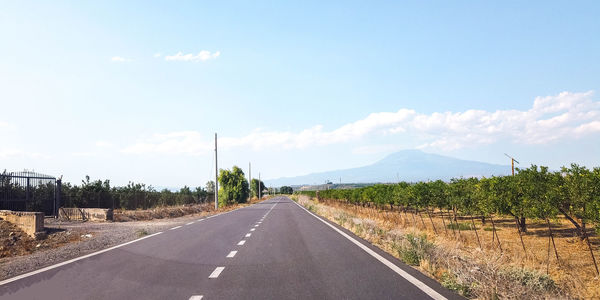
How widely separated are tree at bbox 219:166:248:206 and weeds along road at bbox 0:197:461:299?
2511 inches

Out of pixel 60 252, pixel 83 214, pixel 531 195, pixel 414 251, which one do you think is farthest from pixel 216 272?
pixel 83 214

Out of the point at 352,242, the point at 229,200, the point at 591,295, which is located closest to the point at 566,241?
the point at 352,242

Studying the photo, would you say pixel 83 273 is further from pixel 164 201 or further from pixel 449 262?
pixel 164 201

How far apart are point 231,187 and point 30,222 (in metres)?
61.6

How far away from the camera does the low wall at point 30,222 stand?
13.7 metres

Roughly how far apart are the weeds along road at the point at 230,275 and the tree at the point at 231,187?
6379 cm

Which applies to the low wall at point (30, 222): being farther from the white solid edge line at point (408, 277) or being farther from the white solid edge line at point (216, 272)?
the white solid edge line at point (408, 277)

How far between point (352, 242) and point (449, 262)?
475 cm

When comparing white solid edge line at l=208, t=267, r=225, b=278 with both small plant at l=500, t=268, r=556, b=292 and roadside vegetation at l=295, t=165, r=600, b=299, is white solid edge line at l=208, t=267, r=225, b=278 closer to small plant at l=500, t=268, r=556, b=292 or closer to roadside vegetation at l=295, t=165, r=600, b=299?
roadside vegetation at l=295, t=165, r=600, b=299

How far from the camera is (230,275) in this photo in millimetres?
7328

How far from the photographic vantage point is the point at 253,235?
48.4ft

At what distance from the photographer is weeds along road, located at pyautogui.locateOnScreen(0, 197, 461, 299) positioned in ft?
19.4

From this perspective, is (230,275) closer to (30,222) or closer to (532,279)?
(532,279)

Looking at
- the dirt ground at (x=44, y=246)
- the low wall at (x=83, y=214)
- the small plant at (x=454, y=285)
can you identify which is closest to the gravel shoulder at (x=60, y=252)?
the dirt ground at (x=44, y=246)
